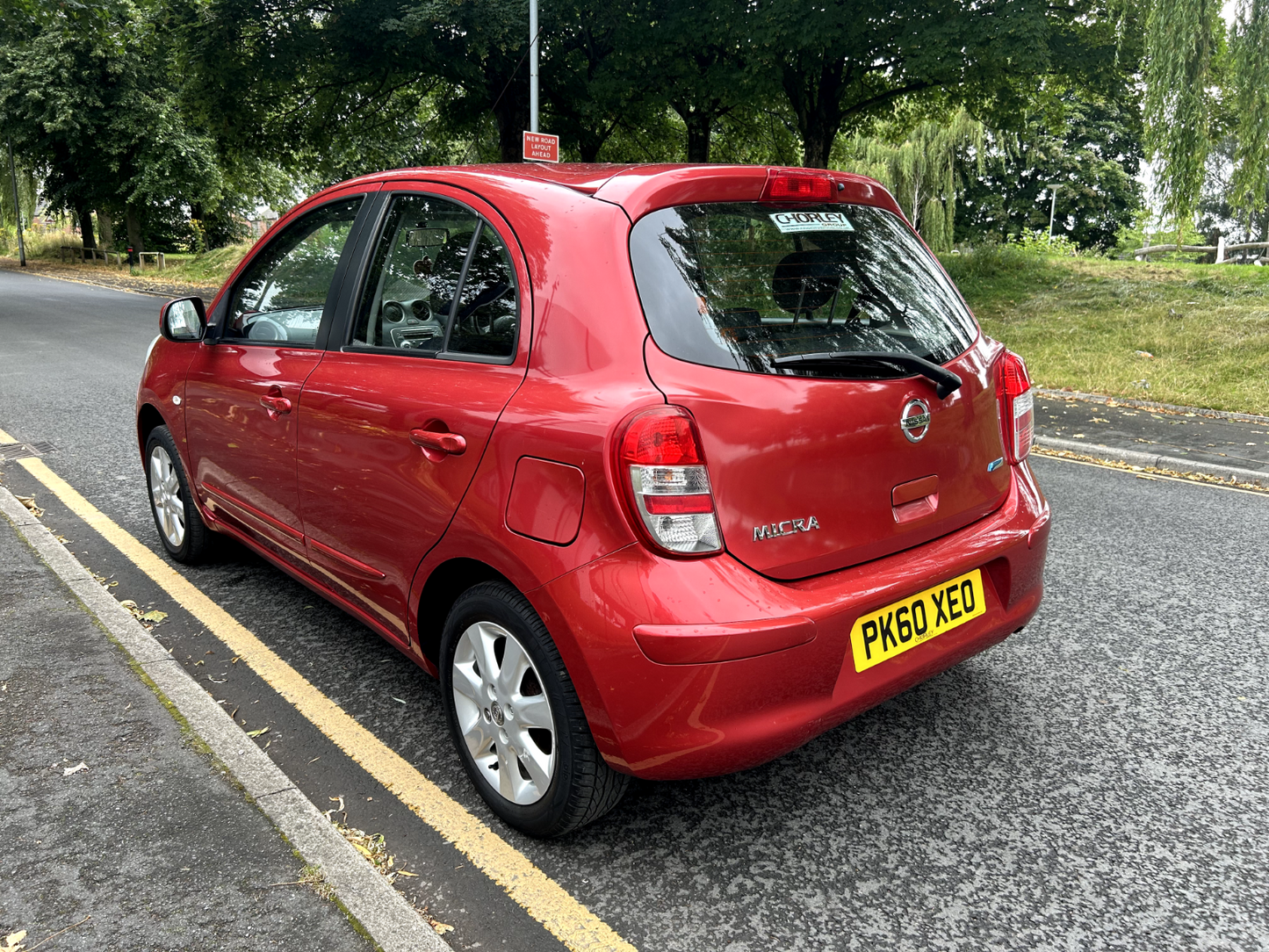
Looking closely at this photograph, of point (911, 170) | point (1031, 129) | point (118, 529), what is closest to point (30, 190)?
point (911, 170)

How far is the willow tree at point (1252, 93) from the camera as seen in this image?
11.7 m

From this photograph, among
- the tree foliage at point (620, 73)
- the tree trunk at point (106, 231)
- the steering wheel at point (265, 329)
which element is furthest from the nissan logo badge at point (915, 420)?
the tree trunk at point (106, 231)

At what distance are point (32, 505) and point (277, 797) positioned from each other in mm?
3838

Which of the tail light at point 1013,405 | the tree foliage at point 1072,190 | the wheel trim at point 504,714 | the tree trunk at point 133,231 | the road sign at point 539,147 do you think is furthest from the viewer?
the tree foliage at point 1072,190

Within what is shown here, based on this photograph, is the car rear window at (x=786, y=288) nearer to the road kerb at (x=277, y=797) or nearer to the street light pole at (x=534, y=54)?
the road kerb at (x=277, y=797)

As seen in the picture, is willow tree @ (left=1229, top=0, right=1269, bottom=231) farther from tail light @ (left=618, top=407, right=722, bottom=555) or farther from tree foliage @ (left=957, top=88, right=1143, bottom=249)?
tree foliage @ (left=957, top=88, right=1143, bottom=249)

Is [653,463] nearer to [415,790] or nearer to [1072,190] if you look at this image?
[415,790]

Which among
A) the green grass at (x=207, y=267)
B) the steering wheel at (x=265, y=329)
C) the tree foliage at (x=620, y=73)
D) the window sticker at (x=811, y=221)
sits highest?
the tree foliage at (x=620, y=73)

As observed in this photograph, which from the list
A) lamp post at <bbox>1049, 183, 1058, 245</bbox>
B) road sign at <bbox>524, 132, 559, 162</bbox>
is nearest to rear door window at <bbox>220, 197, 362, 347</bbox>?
road sign at <bbox>524, 132, 559, 162</bbox>

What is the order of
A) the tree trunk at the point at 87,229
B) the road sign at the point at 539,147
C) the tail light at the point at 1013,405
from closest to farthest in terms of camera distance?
1. the tail light at the point at 1013,405
2. the road sign at the point at 539,147
3. the tree trunk at the point at 87,229

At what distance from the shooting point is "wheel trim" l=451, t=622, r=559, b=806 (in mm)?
2467

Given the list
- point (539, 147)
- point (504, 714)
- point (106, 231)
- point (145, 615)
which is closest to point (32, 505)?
point (145, 615)

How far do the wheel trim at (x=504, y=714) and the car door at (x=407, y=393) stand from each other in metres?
0.32

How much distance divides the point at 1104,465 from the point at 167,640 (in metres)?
6.15
